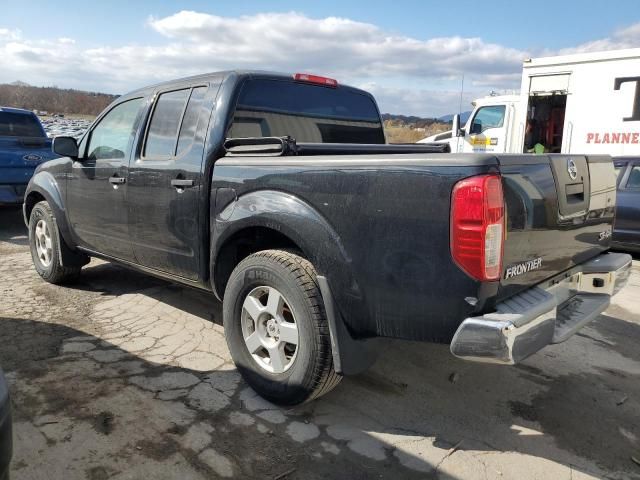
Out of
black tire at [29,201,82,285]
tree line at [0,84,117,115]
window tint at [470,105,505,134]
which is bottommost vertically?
black tire at [29,201,82,285]

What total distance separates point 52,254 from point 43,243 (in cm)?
33

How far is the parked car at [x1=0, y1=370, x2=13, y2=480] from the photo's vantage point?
1.75 metres

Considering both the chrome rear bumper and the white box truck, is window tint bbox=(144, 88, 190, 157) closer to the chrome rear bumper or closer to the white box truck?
the chrome rear bumper

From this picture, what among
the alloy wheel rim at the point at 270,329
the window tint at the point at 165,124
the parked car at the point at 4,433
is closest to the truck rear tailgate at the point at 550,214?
the alloy wheel rim at the point at 270,329

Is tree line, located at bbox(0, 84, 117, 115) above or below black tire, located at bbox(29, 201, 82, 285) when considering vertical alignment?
above

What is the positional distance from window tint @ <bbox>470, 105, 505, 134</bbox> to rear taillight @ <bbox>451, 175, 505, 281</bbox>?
1083 centimetres

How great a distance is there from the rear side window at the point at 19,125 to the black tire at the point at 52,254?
170 inches

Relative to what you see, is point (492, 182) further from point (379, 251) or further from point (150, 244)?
point (150, 244)

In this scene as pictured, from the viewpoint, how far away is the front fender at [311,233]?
2582 millimetres

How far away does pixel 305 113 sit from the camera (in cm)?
400

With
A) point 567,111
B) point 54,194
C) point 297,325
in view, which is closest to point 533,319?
point 297,325

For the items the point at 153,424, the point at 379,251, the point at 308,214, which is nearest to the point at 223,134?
the point at 308,214

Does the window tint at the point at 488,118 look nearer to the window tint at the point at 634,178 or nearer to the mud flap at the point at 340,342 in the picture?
the window tint at the point at 634,178

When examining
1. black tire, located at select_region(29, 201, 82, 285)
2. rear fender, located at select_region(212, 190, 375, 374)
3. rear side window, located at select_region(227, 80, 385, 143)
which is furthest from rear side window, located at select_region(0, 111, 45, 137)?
rear fender, located at select_region(212, 190, 375, 374)
